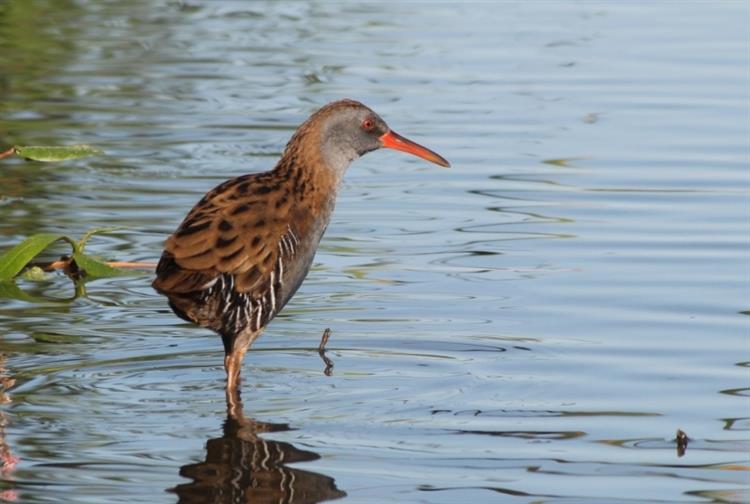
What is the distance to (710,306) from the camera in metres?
9.61

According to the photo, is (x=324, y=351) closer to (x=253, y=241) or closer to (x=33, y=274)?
(x=253, y=241)

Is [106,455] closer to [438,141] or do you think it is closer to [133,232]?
[133,232]

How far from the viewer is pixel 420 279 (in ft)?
33.9

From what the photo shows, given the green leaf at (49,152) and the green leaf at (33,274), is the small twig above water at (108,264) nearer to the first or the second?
the green leaf at (33,274)

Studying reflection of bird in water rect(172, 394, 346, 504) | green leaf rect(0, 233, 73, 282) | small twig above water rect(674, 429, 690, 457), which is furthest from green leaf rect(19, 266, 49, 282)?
small twig above water rect(674, 429, 690, 457)

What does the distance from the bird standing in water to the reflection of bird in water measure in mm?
633

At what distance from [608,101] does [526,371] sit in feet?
23.8

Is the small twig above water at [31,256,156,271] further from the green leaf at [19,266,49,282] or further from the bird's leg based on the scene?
the bird's leg

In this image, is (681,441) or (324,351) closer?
(681,441)

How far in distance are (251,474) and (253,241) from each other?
1.42 meters

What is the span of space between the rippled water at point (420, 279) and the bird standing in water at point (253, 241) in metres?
0.39

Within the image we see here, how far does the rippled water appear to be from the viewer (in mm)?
7215

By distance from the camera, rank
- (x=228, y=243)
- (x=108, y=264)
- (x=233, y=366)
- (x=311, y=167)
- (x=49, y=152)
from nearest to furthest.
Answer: (x=228, y=243) < (x=233, y=366) < (x=311, y=167) < (x=49, y=152) < (x=108, y=264)

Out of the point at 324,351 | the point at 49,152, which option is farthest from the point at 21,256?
the point at 324,351
